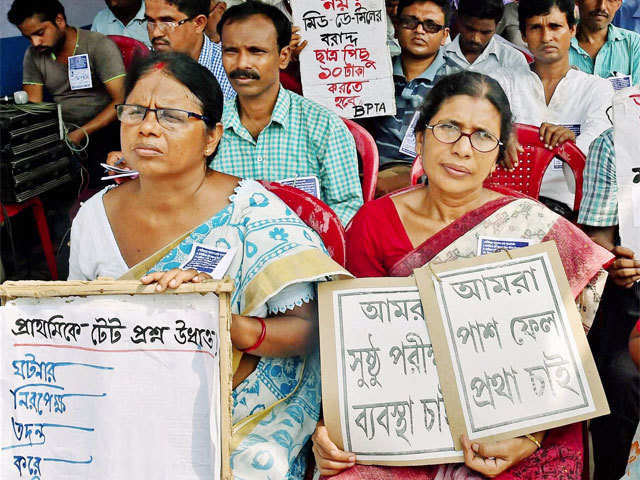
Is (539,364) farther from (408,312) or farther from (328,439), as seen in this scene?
(328,439)

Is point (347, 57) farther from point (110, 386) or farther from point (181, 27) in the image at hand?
point (110, 386)

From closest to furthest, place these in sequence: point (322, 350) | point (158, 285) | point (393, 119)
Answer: point (158, 285), point (322, 350), point (393, 119)

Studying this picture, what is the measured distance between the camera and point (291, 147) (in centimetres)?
379

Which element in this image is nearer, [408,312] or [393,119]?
[408,312]

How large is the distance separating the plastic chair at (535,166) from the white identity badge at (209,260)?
1266 millimetres

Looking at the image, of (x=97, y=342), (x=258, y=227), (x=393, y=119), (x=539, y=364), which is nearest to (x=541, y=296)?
(x=539, y=364)

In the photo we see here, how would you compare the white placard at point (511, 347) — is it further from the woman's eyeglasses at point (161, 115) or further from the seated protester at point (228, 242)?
the woman's eyeglasses at point (161, 115)

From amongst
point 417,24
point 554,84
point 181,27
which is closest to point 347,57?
point 417,24

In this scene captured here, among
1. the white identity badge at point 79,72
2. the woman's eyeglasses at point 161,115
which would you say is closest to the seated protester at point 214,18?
the white identity badge at point 79,72

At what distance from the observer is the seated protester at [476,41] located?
4.37 metres

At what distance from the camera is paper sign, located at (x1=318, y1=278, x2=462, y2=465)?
2199mm

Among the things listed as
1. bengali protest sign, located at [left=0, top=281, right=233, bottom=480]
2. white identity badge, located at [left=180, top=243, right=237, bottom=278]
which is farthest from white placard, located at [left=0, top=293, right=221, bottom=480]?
white identity badge, located at [left=180, top=243, right=237, bottom=278]

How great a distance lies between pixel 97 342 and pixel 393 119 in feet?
8.09

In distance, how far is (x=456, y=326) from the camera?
89.9 inches
